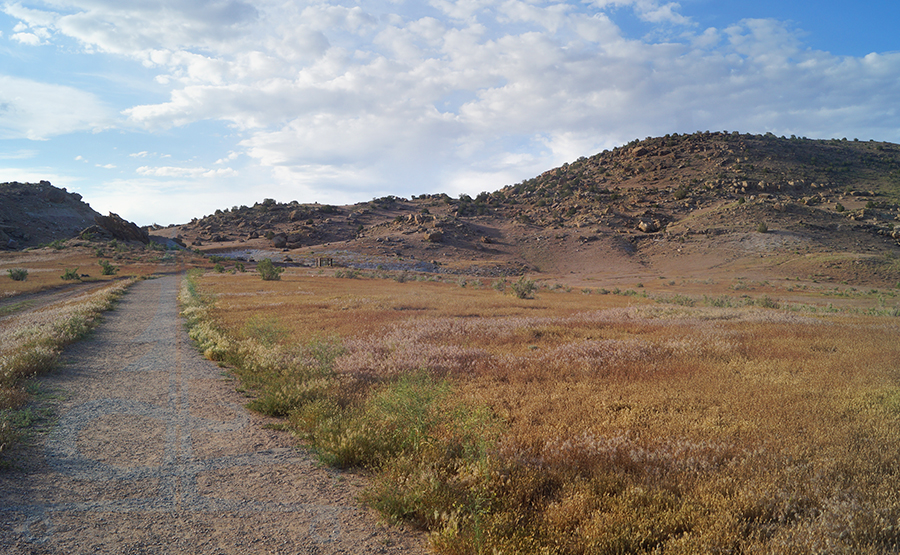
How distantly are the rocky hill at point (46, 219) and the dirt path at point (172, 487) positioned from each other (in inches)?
4530

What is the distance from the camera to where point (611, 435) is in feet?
19.6

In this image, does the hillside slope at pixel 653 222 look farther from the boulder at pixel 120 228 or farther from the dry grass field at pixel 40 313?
the dry grass field at pixel 40 313

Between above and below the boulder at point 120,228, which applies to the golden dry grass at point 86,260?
below

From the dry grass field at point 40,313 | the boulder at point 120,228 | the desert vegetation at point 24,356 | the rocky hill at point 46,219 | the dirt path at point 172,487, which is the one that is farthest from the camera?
the boulder at point 120,228

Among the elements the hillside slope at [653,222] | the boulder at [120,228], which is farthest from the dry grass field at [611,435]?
the boulder at [120,228]

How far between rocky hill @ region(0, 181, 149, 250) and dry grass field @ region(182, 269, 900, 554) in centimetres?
11688

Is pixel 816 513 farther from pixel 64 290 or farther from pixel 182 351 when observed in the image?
pixel 64 290

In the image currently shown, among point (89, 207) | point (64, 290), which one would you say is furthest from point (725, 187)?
point (89, 207)

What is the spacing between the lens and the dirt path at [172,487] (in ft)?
13.5

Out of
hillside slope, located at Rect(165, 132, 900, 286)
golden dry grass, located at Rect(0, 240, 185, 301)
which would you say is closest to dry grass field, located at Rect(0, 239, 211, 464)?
golden dry grass, located at Rect(0, 240, 185, 301)

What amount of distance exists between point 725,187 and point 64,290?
390 ft

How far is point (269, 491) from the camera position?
5133mm

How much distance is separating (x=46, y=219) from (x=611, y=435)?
15283 centimetres

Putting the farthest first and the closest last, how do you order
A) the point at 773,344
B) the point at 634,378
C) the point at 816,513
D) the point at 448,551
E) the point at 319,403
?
the point at 773,344 < the point at 634,378 < the point at 319,403 < the point at 816,513 < the point at 448,551
